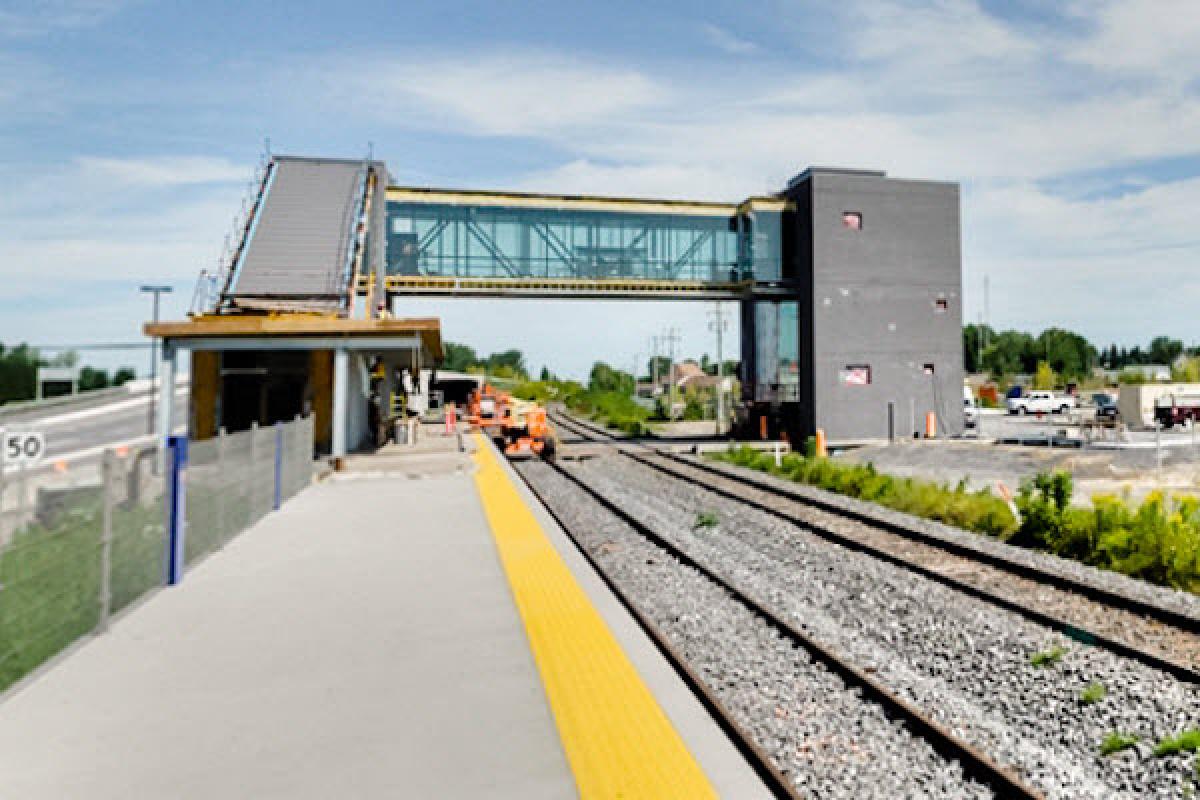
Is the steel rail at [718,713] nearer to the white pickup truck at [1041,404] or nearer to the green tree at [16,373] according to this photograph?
the green tree at [16,373]

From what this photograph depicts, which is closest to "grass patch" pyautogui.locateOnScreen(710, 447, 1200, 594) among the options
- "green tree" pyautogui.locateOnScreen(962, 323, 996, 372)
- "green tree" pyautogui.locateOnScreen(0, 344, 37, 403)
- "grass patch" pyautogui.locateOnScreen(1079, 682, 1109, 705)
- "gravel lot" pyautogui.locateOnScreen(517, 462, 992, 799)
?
"grass patch" pyautogui.locateOnScreen(1079, 682, 1109, 705)

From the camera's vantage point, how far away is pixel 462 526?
39.1 ft

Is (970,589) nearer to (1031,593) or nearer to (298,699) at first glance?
(1031,593)

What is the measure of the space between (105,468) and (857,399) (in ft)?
93.3

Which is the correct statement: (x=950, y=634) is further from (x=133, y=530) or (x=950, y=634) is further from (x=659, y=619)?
(x=133, y=530)

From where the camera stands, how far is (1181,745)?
4.80 metres

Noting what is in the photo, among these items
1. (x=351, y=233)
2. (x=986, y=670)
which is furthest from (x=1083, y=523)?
(x=351, y=233)

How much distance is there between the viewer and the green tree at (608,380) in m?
94.8

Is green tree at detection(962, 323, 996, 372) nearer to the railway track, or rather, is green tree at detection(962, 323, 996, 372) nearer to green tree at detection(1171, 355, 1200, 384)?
green tree at detection(1171, 355, 1200, 384)

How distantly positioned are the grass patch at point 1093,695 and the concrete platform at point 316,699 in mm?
3179

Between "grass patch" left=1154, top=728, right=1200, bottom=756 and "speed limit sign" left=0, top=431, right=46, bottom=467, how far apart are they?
11.1 m

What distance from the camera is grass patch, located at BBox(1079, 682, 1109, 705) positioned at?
5703mm

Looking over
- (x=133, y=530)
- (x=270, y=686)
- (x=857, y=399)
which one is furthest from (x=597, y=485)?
(x=857, y=399)

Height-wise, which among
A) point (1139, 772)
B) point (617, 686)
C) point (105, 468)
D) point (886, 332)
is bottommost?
point (1139, 772)
